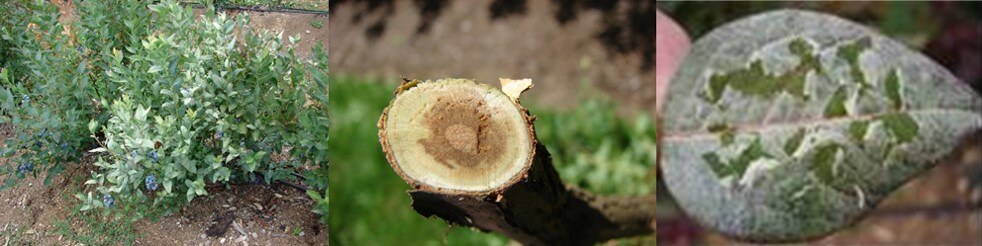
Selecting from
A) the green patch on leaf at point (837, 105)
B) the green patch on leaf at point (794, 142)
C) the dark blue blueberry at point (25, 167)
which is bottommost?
the dark blue blueberry at point (25, 167)

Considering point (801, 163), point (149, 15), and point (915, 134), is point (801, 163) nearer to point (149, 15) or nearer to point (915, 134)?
point (915, 134)

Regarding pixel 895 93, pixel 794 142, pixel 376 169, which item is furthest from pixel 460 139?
pixel 376 169

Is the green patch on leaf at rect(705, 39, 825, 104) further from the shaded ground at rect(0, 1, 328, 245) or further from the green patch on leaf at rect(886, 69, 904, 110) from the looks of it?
the shaded ground at rect(0, 1, 328, 245)

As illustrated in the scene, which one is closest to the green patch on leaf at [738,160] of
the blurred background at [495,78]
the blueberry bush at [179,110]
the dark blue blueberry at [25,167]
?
the blurred background at [495,78]

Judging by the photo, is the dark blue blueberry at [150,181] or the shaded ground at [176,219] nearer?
the dark blue blueberry at [150,181]

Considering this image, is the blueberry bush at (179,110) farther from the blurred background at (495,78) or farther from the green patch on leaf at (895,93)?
the green patch on leaf at (895,93)

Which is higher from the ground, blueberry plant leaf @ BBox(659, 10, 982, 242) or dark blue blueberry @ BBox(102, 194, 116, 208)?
blueberry plant leaf @ BBox(659, 10, 982, 242)

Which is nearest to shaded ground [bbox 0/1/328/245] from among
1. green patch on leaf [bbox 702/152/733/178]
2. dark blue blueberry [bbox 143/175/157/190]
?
dark blue blueberry [bbox 143/175/157/190]
